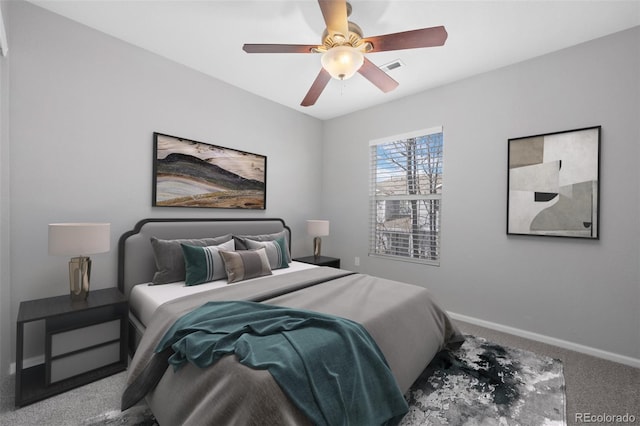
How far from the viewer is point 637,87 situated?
2279 millimetres

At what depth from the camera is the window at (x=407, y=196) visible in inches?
137

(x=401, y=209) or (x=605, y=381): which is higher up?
(x=401, y=209)

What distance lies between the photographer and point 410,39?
71.6 inches

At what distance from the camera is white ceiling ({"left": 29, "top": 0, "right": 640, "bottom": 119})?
6.93 feet

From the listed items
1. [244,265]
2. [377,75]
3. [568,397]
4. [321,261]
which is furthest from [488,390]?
[377,75]

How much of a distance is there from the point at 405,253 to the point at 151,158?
10.2ft

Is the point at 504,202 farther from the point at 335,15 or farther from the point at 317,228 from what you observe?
the point at 335,15

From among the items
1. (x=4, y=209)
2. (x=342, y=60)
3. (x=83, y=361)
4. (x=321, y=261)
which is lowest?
(x=83, y=361)

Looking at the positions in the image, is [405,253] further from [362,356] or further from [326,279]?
[362,356]

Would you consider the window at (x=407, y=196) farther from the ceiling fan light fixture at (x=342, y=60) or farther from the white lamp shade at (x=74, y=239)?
the white lamp shade at (x=74, y=239)

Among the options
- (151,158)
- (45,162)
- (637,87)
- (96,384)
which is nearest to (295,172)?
(151,158)

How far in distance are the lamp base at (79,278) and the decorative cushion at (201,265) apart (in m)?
0.68

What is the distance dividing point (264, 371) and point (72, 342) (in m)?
1.67

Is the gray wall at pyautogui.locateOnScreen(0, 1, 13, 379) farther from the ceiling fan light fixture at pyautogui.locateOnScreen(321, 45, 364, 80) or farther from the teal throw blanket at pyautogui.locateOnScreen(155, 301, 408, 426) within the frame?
the ceiling fan light fixture at pyautogui.locateOnScreen(321, 45, 364, 80)
